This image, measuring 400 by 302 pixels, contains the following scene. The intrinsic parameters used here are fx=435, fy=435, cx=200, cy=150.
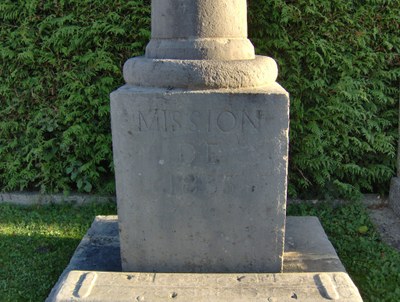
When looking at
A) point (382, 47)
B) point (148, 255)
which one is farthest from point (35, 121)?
point (382, 47)

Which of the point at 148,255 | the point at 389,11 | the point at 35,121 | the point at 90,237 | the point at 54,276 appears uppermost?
the point at 389,11

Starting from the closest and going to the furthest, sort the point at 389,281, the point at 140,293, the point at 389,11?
the point at 140,293, the point at 389,281, the point at 389,11

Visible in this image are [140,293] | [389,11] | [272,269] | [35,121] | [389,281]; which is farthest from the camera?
[35,121]

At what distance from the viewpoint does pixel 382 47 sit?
14.1 feet

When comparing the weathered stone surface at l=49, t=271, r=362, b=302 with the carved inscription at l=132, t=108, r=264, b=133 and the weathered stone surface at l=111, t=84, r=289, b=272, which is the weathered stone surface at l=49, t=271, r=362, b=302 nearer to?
the weathered stone surface at l=111, t=84, r=289, b=272

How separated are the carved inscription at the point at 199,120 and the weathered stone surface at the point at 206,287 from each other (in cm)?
81

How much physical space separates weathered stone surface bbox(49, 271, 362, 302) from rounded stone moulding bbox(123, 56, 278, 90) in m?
1.05

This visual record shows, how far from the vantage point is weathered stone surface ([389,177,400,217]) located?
4.36 metres

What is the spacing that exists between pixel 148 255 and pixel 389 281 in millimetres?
1788

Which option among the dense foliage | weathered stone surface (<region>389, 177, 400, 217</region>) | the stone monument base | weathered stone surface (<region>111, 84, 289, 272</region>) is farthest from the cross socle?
weathered stone surface (<region>389, 177, 400, 217</region>)

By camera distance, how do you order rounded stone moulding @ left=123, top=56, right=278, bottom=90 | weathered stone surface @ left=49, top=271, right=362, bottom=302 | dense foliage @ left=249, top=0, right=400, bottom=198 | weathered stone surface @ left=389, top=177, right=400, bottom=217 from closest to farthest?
1. weathered stone surface @ left=49, top=271, right=362, bottom=302
2. rounded stone moulding @ left=123, top=56, right=278, bottom=90
3. dense foliage @ left=249, top=0, right=400, bottom=198
4. weathered stone surface @ left=389, top=177, right=400, bottom=217

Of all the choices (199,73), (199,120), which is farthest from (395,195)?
(199,73)

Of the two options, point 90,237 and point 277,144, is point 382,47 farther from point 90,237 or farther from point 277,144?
point 90,237

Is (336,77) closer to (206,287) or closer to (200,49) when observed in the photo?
(200,49)
